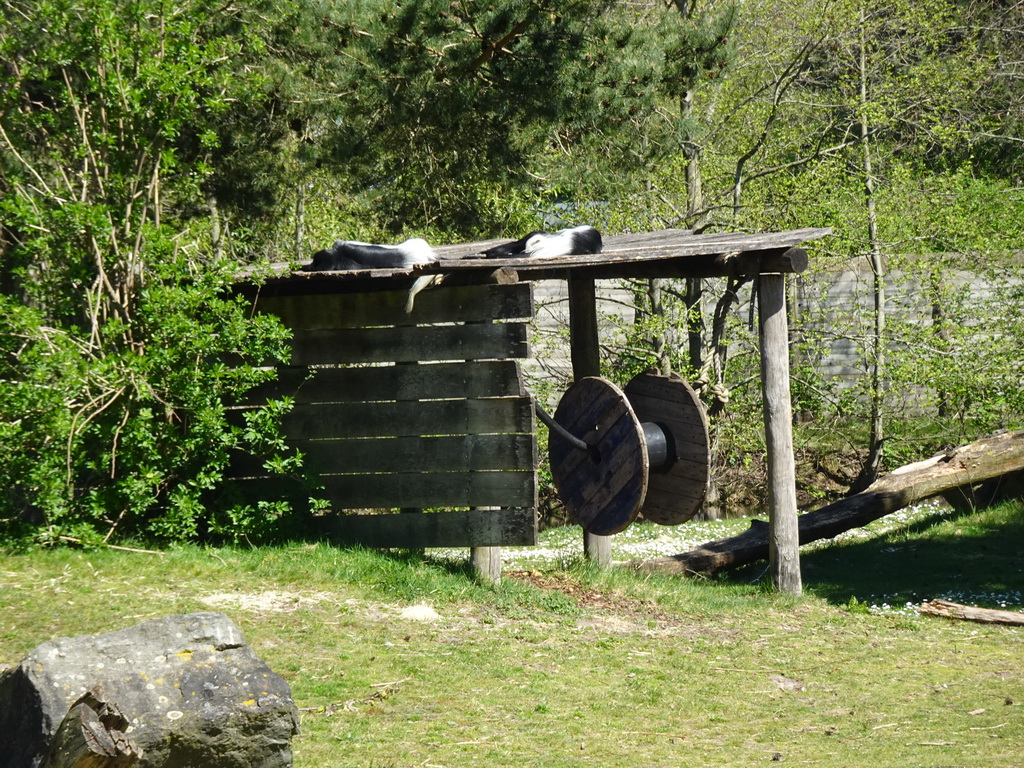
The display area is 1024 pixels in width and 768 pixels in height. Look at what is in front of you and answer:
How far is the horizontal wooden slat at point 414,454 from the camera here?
8.76m

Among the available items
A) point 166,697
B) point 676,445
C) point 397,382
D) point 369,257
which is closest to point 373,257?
point 369,257

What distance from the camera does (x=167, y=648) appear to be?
13.5ft

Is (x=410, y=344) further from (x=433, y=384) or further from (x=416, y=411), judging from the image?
(x=416, y=411)

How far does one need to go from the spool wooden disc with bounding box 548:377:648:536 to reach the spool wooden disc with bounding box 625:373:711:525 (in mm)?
518

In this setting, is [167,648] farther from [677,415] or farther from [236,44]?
[236,44]

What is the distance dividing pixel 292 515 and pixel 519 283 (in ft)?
9.20

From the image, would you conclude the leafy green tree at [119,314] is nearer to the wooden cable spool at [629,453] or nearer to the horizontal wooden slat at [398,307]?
the horizontal wooden slat at [398,307]

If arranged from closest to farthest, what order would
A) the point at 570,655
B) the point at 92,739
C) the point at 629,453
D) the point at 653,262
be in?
1. the point at 92,739
2. the point at 570,655
3. the point at 629,453
4. the point at 653,262

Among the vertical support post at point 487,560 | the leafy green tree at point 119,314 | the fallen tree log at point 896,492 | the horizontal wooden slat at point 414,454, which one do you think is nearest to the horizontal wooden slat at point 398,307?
the leafy green tree at point 119,314

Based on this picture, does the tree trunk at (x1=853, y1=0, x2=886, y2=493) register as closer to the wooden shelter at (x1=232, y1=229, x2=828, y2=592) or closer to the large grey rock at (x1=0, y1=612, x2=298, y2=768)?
the wooden shelter at (x1=232, y1=229, x2=828, y2=592)

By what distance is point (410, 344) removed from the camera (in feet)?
29.4

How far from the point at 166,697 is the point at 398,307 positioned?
214 inches

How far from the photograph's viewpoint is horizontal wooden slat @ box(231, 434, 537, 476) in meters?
8.76

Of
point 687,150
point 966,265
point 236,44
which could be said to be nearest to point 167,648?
point 236,44
